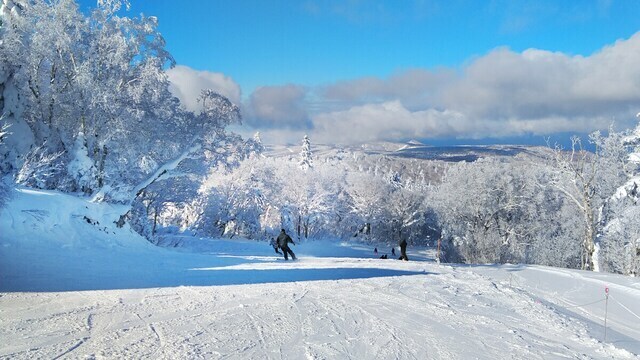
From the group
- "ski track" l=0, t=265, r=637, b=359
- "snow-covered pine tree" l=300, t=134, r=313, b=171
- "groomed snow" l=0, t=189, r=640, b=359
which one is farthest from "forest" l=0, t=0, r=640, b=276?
"snow-covered pine tree" l=300, t=134, r=313, b=171

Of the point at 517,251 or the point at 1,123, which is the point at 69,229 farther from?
the point at 517,251

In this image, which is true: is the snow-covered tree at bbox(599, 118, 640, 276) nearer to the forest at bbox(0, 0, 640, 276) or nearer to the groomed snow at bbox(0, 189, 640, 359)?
the forest at bbox(0, 0, 640, 276)

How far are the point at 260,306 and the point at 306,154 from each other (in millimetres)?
62890

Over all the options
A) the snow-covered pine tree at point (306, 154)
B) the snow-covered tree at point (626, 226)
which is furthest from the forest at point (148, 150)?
the snow-covered pine tree at point (306, 154)

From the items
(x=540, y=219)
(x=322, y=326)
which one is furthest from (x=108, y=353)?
(x=540, y=219)

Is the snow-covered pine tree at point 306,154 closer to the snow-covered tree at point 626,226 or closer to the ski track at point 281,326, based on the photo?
the snow-covered tree at point 626,226

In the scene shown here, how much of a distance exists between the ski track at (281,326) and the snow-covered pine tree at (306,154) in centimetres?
5829

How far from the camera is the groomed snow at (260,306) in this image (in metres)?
6.33

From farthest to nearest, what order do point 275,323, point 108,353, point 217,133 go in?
point 217,133 → point 275,323 → point 108,353

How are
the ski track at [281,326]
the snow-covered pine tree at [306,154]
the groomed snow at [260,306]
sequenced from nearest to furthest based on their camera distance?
the ski track at [281,326], the groomed snow at [260,306], the snow-covered pine tree at [306,154]

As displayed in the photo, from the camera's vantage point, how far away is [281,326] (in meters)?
7.38

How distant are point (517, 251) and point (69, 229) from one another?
1382 inches

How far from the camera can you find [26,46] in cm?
1733

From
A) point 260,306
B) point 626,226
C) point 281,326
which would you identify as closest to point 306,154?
point 626,226
